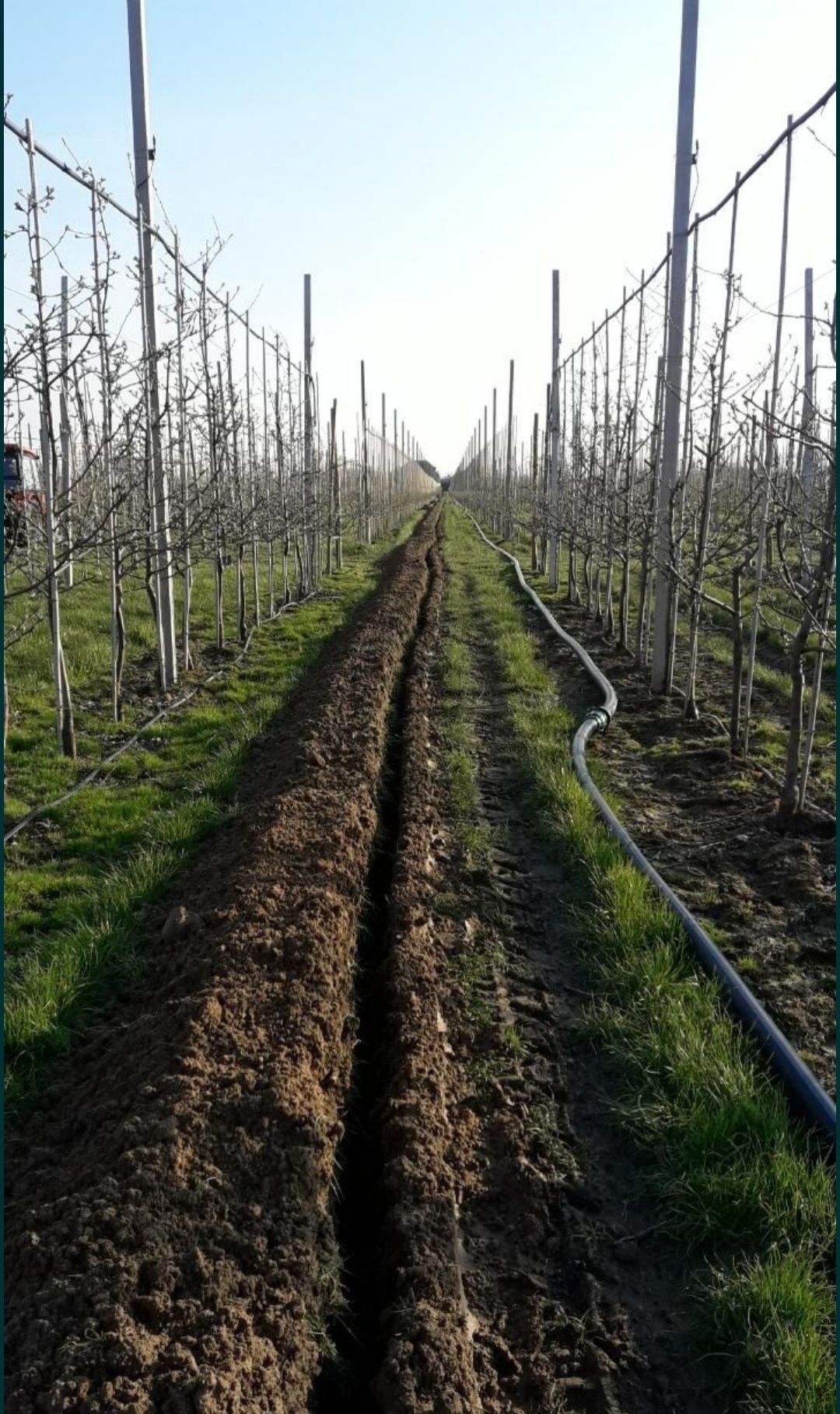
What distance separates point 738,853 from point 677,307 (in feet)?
15.2

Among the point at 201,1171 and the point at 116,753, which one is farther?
the point at 116,753

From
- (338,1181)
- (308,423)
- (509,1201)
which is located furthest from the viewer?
(308,423)

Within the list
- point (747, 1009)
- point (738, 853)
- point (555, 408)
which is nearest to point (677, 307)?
point (738, 853)

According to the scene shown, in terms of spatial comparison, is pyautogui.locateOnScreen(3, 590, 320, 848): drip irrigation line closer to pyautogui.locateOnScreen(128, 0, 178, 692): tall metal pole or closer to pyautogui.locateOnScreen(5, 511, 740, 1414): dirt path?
pyautogui.locateOnScreen(128, 0, 178, 692): tall metal pole

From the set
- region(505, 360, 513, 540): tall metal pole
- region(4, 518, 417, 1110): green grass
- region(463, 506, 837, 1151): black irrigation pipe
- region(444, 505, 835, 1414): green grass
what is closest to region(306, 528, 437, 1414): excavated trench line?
region(444, 505, 835, 1414): green grass

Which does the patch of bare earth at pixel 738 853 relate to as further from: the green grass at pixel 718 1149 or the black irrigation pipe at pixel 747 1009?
the green grass at pixel 718 1149

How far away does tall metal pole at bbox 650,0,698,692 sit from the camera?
6926 mm

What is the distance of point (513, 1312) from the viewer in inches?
89.6

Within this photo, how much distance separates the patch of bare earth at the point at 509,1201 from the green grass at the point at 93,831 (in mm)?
1120

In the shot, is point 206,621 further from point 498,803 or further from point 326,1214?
point 326,1214

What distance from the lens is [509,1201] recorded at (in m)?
2.60

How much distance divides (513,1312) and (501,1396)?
21 centimetres

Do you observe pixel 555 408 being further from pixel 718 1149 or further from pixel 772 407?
pixel 718 1149

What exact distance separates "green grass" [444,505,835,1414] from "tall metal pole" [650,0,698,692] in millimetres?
3613
